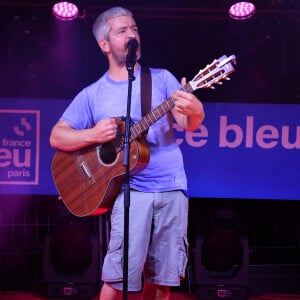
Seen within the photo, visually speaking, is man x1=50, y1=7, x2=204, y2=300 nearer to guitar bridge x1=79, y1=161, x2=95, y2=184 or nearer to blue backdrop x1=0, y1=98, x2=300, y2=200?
guitar bridge x1=79, y1=161, x2=95, y2=184

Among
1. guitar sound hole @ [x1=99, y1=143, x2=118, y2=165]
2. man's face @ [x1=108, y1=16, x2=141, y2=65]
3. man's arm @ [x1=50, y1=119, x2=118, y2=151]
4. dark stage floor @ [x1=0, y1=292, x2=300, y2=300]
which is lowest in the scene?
dark stage floor @ [x1=0, y1=292, x2=300, y2=300]

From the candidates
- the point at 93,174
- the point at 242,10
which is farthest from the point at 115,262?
the point at 242,10

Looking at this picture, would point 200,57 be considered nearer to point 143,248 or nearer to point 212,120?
point 212,120

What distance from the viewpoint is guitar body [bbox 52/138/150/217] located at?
3251mm

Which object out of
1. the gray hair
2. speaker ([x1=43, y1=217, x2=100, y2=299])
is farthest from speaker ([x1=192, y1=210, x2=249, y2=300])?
the gray hair

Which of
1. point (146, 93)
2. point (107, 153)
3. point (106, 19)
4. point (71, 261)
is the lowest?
point (71, 261)

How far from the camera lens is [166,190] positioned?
3.28 meters

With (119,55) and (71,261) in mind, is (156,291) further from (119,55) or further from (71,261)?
(71,261)

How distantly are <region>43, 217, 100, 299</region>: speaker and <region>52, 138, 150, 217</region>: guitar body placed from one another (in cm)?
166

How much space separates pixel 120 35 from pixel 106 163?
84 centimetres

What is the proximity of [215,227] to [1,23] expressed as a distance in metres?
3.26

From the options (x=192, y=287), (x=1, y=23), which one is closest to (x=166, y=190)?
Result: (x=192, y=287)

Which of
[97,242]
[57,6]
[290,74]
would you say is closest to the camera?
[97,242]

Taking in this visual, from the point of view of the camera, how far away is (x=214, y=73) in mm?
3129
